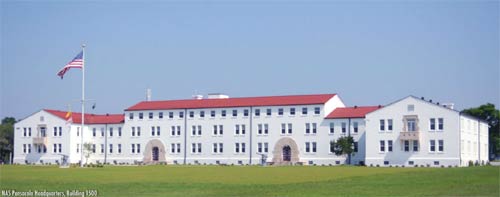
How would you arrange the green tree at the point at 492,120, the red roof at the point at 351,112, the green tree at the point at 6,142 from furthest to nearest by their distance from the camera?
the green tree at the point at 6,142 → the green tree at the point at 492,120 → the red roof at the point at 351,112

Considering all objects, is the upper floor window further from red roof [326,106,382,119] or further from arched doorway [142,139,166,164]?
arched doorway [142,139,166,164]

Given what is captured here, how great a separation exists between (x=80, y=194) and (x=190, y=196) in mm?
4612

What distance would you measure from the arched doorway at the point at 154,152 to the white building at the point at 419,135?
90.0 feet

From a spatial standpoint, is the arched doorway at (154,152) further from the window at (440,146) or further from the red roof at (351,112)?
the window at (440,146)

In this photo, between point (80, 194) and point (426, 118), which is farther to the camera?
point (426, 118)

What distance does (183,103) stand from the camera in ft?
298

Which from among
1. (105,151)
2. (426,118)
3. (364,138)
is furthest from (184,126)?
(426,118)

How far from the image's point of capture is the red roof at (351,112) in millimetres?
79000

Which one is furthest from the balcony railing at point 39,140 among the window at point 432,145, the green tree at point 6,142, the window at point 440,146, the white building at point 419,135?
the window at point 440,146

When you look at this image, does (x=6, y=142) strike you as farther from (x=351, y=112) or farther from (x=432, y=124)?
(x=432, y=124)

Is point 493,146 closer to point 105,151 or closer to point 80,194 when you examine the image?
point 105,151

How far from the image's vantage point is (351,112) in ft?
263

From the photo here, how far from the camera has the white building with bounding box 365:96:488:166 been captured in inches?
2803

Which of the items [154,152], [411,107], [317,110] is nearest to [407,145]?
[411,107]
